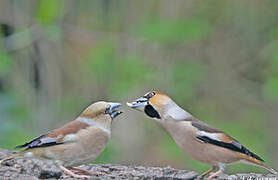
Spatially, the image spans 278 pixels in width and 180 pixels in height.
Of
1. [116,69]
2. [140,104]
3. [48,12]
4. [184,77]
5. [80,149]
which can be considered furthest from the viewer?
[184,77]

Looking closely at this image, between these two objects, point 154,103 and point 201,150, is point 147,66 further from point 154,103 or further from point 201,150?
point 201,150

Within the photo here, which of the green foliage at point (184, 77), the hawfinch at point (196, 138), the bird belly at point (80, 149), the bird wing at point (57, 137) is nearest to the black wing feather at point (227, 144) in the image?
the hawfinch at point (196, 138)

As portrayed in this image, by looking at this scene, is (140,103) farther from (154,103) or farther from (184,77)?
(184,77)

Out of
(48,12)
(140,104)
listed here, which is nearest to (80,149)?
(140,104)

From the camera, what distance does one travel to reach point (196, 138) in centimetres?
545

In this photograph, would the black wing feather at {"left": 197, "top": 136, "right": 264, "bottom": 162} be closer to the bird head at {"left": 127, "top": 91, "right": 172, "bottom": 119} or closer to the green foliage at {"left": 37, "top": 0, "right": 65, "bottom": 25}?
the bird head at {"left": 127, "top": 91, "right": 172, "bottom": 119}

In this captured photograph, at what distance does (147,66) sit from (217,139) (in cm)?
531

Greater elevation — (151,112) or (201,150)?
(151,112)

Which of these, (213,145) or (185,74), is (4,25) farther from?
(213,145)

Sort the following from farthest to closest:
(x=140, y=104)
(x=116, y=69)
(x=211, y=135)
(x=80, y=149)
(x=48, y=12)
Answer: (x=116, y=69)
(x=48, y=12)
(x=211, y=135)
(x=140, y=104)
(x=80, y=149)

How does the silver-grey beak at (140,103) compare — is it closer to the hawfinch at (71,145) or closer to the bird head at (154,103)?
the bird head at (154,103)

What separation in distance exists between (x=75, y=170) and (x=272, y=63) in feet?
18.7

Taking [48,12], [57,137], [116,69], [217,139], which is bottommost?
[116,69]

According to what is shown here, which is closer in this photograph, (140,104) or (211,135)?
(140,104)
